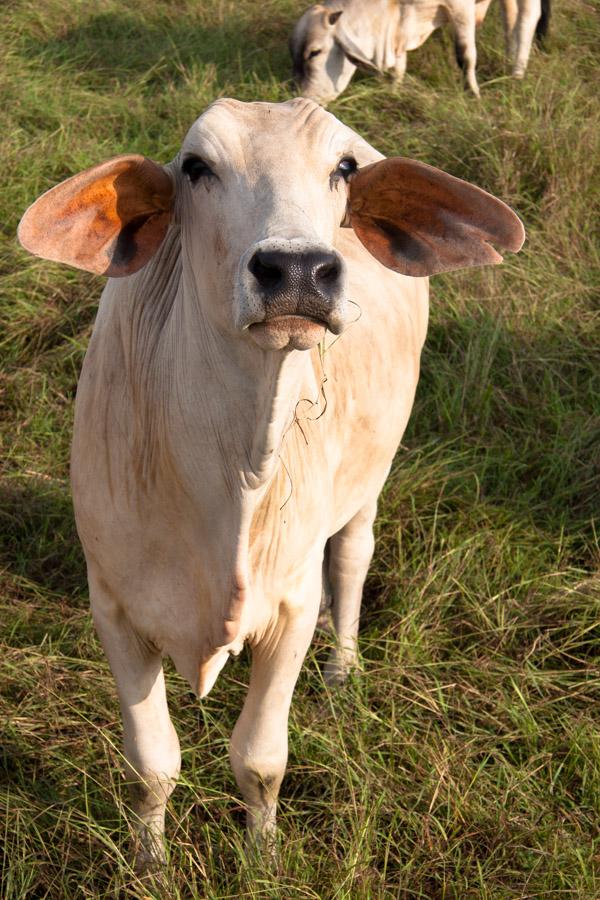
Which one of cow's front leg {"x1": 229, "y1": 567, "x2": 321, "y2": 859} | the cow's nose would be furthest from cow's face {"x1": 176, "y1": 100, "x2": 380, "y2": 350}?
cow's front leg {"x1": 229, "y1": 567, "x2": 321, "y2": 859}

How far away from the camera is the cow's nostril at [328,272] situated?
1820mm

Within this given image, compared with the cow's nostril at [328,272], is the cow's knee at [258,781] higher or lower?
lower

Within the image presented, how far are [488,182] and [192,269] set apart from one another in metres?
3.67

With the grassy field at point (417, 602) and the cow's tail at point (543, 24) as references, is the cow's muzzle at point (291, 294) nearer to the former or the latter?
the grassy field at point (417, 602)

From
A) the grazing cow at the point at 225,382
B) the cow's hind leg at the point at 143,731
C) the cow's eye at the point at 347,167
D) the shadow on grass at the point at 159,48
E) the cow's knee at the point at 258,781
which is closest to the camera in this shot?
the grazing cow at the point at 225,382

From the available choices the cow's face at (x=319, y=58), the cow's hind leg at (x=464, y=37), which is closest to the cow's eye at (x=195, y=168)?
the cow's face at (x=319, y=58)

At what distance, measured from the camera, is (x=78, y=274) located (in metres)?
4.76

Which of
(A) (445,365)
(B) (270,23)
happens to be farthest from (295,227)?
(B) (270,23)

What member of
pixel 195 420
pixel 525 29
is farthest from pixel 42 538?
pixel 525 29

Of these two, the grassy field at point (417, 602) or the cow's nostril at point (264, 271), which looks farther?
the grassy field at point (417, 602)

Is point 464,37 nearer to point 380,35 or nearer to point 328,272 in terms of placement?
point 380,35

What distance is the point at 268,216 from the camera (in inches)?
75.7

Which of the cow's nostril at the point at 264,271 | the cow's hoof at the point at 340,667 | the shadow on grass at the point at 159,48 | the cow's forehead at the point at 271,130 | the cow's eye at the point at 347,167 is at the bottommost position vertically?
the shadow on grass at the point at 159,48

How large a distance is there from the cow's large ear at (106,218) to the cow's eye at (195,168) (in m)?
0.07
